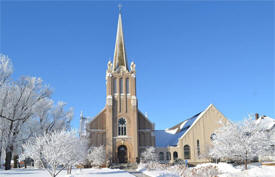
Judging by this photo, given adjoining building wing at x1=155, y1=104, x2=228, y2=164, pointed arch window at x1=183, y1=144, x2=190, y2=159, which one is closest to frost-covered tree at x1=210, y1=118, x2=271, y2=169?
adjoining building wing at x1=155, y1=104, x2=228, y2=164

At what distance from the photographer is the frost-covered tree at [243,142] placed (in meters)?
29.4

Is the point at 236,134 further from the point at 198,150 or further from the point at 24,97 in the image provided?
the point at 24,97

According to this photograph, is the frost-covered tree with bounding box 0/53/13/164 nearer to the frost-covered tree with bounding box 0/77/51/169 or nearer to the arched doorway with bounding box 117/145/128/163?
the frost-covered tree with bounding box 0/77/51/169

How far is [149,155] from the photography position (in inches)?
1751

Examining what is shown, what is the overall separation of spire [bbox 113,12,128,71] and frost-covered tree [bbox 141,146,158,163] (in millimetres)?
15676

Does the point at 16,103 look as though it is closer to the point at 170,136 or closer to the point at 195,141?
the point at 195,141

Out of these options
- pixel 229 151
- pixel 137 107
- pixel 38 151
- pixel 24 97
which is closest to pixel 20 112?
pixel 24 97

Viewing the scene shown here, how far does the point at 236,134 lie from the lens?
101 feet

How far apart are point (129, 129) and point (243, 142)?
2176 centimetres

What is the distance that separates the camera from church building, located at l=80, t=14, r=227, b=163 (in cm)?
4641

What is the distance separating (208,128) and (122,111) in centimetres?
1558

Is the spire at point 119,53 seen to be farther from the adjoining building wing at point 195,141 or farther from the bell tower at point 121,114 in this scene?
the adjoining building wing at point 195,141

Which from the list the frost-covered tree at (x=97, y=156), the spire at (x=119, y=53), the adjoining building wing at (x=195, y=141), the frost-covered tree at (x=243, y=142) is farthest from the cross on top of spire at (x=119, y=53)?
the frost-covered tree at (x=243, y=142)

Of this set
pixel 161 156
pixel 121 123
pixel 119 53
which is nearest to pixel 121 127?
pixel 121 123
